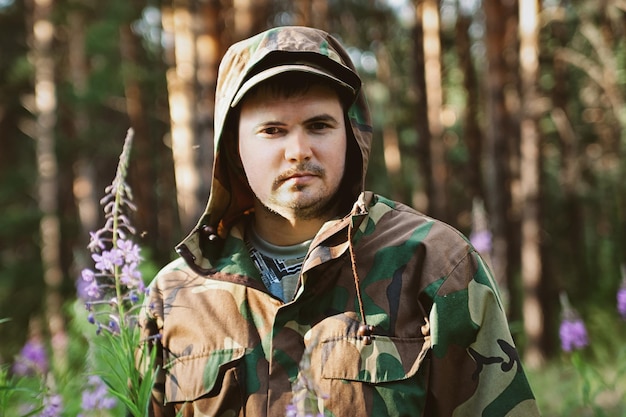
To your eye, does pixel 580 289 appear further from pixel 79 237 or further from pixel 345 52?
pixel 345 52

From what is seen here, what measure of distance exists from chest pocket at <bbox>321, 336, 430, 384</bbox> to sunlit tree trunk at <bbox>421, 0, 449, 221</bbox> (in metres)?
11.8

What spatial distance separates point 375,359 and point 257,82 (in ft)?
3.14

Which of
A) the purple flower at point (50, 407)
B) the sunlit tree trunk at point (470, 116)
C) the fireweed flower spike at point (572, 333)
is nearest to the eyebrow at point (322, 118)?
the purple flower at point (50, 407)

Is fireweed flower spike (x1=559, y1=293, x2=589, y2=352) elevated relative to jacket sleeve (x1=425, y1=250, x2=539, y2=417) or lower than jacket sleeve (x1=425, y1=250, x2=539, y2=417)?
lower

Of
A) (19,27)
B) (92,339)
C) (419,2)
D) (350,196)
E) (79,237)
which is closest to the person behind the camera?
(350,196)

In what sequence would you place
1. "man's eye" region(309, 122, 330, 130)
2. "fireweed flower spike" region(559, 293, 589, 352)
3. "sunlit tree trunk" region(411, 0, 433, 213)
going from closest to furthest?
"man's eye" region(309, 122, 330, 130) < "fireweed flower spike" region(559, 293, 589, 352) < "sunlit tree trunk" region(411, 0, 433, 213)

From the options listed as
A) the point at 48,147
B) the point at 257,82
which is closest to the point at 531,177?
the point at 48,147

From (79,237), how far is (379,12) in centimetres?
1199

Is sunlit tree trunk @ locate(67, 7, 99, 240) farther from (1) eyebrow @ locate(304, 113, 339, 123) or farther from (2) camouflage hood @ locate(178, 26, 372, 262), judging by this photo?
(1) eyebrow @ locate(304, 113, 339, 123)

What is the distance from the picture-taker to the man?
2.06m

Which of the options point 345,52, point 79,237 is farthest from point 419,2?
point 345,52

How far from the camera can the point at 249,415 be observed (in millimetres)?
2127

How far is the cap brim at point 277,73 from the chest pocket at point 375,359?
0.84m

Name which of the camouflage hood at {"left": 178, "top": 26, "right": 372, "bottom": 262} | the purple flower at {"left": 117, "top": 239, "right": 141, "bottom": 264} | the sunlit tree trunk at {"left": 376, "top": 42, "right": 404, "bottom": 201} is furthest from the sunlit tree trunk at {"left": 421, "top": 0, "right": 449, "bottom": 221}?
the purple flower at {"left": 117, "top": 239, "right": 141, "bottom": 264}
